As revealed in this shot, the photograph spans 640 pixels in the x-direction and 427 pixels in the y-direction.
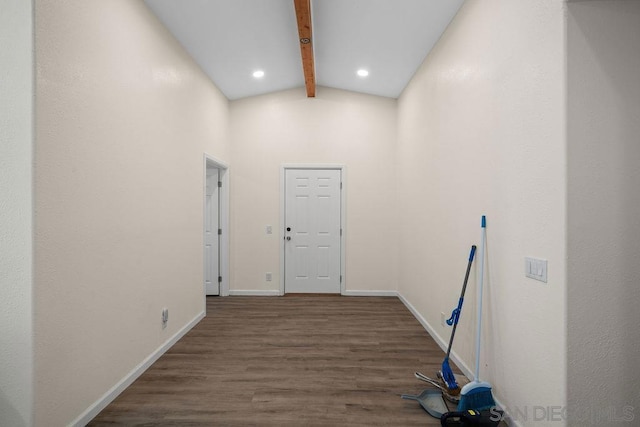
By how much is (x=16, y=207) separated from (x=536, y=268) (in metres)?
2.61

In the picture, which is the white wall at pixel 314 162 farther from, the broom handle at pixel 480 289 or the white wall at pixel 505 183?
the broom handle at pixel 480 289

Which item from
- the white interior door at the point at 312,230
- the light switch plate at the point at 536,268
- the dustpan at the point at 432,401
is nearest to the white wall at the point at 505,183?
the light switch plate at the point at 536,268

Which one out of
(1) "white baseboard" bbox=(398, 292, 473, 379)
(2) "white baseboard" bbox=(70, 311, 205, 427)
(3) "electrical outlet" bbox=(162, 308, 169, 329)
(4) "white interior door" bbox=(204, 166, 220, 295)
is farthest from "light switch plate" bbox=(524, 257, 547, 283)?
(4) "white interior door" bbox=(204, 166, 220, 295)

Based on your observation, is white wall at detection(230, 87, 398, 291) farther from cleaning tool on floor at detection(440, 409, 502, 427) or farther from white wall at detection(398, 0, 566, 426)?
cleaning tool on floor at detection(440, 409, 502, 427)

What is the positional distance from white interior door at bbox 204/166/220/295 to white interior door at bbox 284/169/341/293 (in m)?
1.00

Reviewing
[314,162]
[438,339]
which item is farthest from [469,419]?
[314,162]

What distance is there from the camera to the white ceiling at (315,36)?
8.69 ft

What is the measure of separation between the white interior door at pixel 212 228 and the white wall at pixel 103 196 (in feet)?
4.47

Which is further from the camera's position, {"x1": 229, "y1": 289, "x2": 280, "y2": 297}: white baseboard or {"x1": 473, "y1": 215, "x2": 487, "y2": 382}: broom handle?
{"x1": 229, "y1": 289, "x2": 280, "y2": 297}: white baseboard

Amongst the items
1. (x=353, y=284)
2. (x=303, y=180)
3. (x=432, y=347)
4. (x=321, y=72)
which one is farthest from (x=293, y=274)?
(x=321, y=72)

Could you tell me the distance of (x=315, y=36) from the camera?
321 cm

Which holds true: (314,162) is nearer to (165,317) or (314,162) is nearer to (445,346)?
(165,317)

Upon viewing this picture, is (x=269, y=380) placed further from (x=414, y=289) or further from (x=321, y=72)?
(x=321, y=72)

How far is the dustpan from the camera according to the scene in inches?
74.4
